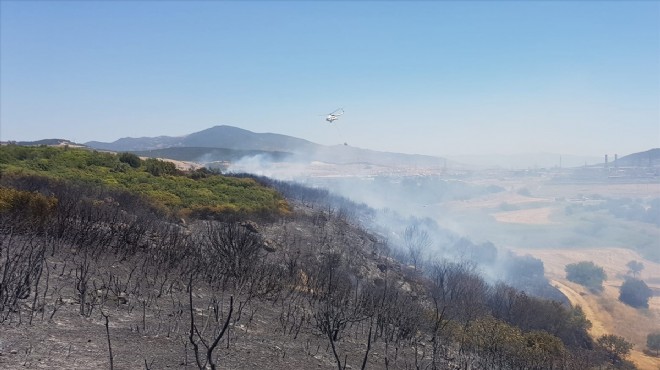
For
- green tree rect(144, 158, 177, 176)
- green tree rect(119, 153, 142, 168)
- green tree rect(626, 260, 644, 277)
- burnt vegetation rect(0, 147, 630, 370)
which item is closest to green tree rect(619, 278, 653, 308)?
green tree rect(626, 260, 644, 277)

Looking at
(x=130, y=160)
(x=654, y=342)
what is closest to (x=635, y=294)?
(x=654, y=342)

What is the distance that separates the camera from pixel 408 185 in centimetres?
11619

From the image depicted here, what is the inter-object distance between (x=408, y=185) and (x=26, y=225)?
347ft

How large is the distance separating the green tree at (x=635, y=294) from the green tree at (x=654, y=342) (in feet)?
38.3

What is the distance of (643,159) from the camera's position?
132000 millimetres

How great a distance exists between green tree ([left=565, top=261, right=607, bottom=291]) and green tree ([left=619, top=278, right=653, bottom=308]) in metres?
2.99

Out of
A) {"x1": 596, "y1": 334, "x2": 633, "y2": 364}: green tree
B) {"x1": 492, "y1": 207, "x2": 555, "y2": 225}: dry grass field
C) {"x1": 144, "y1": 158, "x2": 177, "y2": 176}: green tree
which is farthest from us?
{"x1": 492, "y1": 207, "x2": 555, "y2": 225}: dry grass field

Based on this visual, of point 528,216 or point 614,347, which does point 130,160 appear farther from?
point 528,216

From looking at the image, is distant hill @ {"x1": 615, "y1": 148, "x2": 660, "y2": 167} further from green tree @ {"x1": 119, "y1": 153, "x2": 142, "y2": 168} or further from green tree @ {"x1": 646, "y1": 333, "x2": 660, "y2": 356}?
green tree @ {"x1": 119, "y1": 153, "x2": 142, "y2": 168}

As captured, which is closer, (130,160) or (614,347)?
(614,347)

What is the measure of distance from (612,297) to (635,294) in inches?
83.6

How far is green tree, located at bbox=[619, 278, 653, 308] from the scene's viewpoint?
47.0 m

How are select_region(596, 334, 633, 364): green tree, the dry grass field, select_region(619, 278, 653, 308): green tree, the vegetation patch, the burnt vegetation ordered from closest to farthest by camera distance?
the burnt vegetation → the vegetation patch → select_region(596, 334, 633, 364): green tree → select_region(619, 278, 653, 308): green tree → the dry grass field

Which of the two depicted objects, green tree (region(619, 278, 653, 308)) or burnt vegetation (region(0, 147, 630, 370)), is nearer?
burnt vegetation (region(0, 147, 630, 370))
